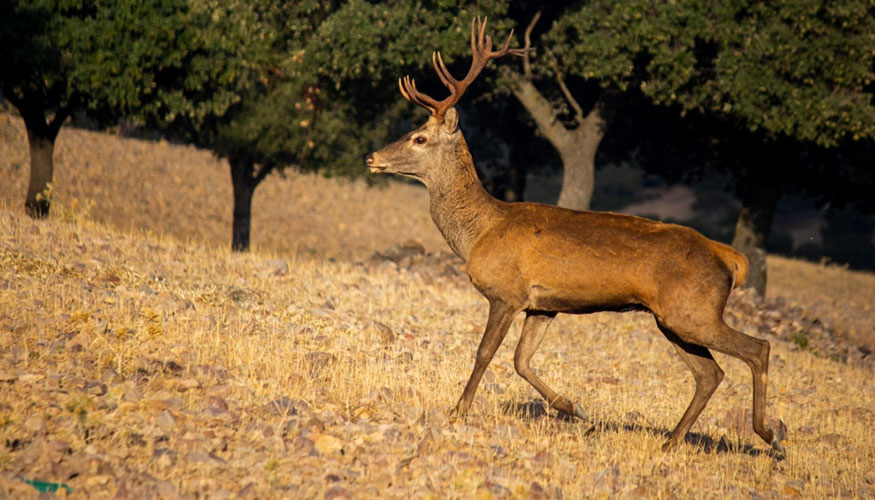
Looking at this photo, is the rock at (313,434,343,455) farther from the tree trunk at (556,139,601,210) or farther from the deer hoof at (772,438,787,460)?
the tree trunk at (556,139,601,210)

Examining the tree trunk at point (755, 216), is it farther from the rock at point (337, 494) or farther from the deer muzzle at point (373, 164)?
the rock at point (337, 494)

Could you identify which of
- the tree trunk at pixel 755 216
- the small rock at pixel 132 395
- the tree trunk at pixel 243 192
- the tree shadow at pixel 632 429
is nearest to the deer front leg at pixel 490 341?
the tree shadow at pixel 632 429

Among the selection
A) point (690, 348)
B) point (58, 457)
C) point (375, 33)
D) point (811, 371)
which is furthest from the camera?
point (375, 33)

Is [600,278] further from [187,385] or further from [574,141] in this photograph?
[574,141]

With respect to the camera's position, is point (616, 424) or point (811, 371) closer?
point (616, 424)

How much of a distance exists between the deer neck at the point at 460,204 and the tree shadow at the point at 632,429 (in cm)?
150

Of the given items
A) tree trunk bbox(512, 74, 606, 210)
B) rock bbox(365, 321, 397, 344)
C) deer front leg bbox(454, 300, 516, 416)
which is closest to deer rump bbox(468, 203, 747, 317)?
deer front leg bbox(454, 300, 516, 416)

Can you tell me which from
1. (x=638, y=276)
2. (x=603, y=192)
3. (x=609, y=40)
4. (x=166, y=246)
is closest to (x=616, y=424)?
(x=638, y=276)

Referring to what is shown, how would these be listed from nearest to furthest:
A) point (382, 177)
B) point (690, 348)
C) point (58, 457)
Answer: point (58, 457) < point (690, 348) < point (382, 177)

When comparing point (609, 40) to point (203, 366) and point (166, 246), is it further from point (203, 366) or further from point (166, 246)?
point (203, 366)

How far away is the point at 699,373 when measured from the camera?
7973 mm

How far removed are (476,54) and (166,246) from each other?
7.35 m

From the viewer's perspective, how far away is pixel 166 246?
14.6 metres

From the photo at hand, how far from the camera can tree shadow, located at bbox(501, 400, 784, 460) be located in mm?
7824
